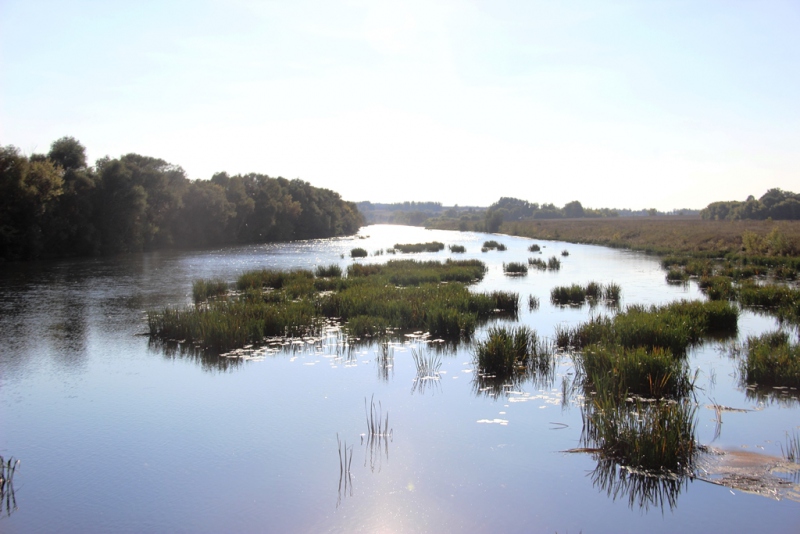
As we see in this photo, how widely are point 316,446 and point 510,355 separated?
512 cm

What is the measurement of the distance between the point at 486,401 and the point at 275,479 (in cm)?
430

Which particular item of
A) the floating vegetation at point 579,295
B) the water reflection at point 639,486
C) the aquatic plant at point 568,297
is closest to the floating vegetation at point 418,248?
the floating vegetation at point 579,295

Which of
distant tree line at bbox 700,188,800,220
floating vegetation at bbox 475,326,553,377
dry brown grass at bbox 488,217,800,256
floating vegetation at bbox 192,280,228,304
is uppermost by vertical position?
distant tree line at bbox 700,188,800,220

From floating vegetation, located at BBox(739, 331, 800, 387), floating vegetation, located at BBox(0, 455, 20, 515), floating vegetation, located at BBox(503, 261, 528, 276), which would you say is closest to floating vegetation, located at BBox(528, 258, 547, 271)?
floating vegetation, located at BBox(503, 261, 528, 276)

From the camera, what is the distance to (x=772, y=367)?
432 inches

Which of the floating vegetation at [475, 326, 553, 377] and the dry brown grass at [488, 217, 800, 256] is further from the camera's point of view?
the dry brown grass at [488, 217, 800, 256]

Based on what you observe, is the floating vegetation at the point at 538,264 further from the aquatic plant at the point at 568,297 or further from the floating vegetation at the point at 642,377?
the floating vegetation at the point at 642,377

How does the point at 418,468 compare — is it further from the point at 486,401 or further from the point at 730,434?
the point at 730,434

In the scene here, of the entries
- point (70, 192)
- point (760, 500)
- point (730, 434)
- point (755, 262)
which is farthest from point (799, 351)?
point (70, 192)

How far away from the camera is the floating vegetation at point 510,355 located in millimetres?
11950

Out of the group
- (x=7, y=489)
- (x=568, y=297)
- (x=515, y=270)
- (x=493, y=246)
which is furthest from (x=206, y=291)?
(x=493, y=246)

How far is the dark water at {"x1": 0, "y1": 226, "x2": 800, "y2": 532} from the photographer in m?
6.41

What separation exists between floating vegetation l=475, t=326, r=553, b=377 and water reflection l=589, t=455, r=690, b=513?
4.53 metres

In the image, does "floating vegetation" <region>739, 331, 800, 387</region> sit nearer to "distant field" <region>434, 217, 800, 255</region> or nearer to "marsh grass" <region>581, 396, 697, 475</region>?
"marsh grass" <region>581, 396, 697, 475</region>
